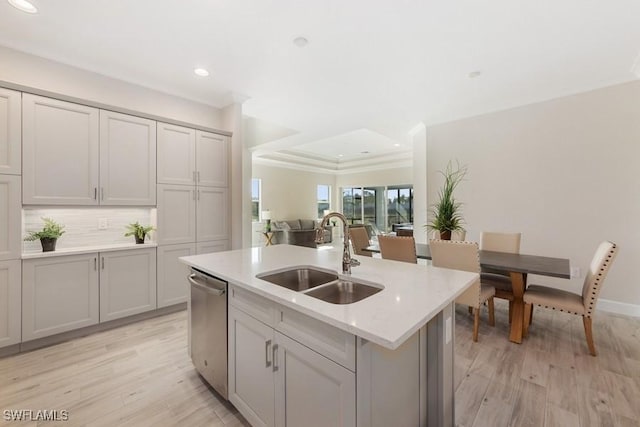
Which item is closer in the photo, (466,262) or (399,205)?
(466,262)

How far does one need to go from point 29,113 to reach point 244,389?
3.02 metres

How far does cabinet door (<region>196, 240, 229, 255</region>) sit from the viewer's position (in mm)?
3474

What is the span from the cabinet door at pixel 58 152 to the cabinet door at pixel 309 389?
270 cm

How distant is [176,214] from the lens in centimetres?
329

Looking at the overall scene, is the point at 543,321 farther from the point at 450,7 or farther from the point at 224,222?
the point at 224,222

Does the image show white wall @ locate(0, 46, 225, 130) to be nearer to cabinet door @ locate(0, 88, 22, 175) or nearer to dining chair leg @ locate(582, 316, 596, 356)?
cabinet door @ locate(0, 88, 22, 175)

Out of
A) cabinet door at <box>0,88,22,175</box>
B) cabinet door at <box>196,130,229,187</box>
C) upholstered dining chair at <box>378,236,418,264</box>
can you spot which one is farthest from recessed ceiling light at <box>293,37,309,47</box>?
cabinet door at <box>0,88,22,175</box>

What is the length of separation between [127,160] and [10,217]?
104 cm

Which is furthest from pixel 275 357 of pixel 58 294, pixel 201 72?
pixel 201 72

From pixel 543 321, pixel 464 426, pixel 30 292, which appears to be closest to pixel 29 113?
pixel 30 292

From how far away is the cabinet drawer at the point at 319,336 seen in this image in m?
1.00

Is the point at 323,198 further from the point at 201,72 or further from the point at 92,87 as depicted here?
the point at 92,87

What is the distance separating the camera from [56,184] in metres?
2.53

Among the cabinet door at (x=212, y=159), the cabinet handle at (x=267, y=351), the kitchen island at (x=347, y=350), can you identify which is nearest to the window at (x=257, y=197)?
the cabinet door at (x=212, y=159)
